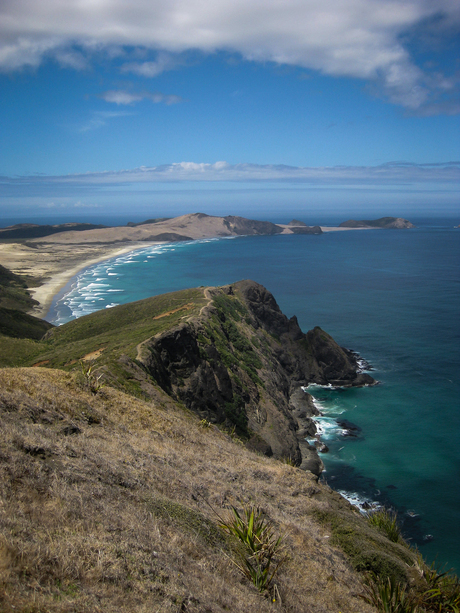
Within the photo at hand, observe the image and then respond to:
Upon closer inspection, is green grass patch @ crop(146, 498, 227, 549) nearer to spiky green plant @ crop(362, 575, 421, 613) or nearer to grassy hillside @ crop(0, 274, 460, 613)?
grassy hillside @ crop(0, 274, 460, 613)

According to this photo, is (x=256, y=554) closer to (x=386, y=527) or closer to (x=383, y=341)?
(x=386, y=527)

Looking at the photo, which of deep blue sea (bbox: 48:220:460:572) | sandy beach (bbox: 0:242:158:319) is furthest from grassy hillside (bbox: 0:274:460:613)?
sandy beach (bbox: 0:242:158:319)

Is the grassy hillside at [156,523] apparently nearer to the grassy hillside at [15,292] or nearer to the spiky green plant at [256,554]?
the spiky green plant at [256,554]

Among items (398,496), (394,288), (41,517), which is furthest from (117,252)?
(41,517)

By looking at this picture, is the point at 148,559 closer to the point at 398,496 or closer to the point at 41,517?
the point at 41,517

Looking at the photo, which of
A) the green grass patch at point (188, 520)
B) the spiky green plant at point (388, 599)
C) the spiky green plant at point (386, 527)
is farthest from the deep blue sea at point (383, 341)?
the green grass patch at point (188, 520)

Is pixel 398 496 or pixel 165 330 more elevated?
pixel 165 330

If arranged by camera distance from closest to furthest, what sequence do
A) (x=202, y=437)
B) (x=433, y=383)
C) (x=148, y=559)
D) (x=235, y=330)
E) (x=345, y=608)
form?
1. (x=148, y=559)
2. (x=345, y=608)
3. (x=202, y=437)
4. (x=235, y=330)
5. (x=433, y=383)
